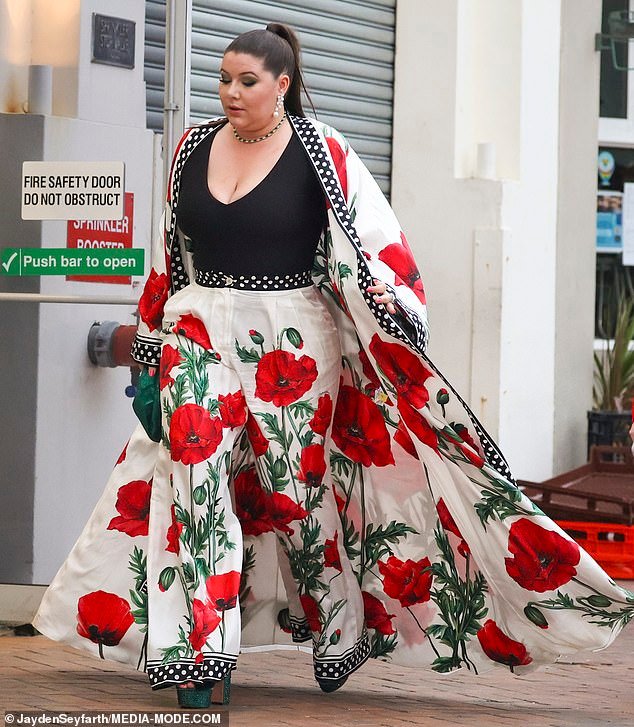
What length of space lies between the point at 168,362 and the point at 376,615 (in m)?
1.06

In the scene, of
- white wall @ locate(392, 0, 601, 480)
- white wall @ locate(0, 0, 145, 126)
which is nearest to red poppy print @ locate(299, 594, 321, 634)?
white wall @ locate(0, 0, 145, 126)

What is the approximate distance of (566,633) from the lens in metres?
4.57

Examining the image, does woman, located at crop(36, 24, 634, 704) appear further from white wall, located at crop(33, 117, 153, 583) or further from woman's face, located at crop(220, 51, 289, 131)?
white wall, located at crop(33, 117, 153, 583)

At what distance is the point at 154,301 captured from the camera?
4719 mm

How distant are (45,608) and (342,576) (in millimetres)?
898

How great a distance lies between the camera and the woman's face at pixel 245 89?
4480 mm

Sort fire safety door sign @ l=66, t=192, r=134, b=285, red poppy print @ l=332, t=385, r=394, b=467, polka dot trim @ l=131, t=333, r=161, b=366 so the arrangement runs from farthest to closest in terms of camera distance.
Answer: fire safety door sign @ l=66, t=192, r=134, b=285 < red poppy print @ l=332, t=385, r=394, b=467 < polka dot trim @ l=131, t=333, r=161, b=366

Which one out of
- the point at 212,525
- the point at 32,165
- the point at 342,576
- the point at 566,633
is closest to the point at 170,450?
the point at 212,525

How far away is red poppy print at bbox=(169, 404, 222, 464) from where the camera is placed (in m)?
4.41

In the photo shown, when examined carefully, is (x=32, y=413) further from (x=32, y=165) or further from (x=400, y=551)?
(x=400, y=551)

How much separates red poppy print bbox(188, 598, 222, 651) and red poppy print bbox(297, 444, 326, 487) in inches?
19.4

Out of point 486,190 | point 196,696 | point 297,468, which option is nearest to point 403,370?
point 297,468

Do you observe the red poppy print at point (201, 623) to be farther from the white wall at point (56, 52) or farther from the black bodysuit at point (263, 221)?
the white wall at point (56, 52)

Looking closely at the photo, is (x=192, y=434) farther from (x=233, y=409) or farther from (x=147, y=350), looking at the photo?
(x=147, y=350)
